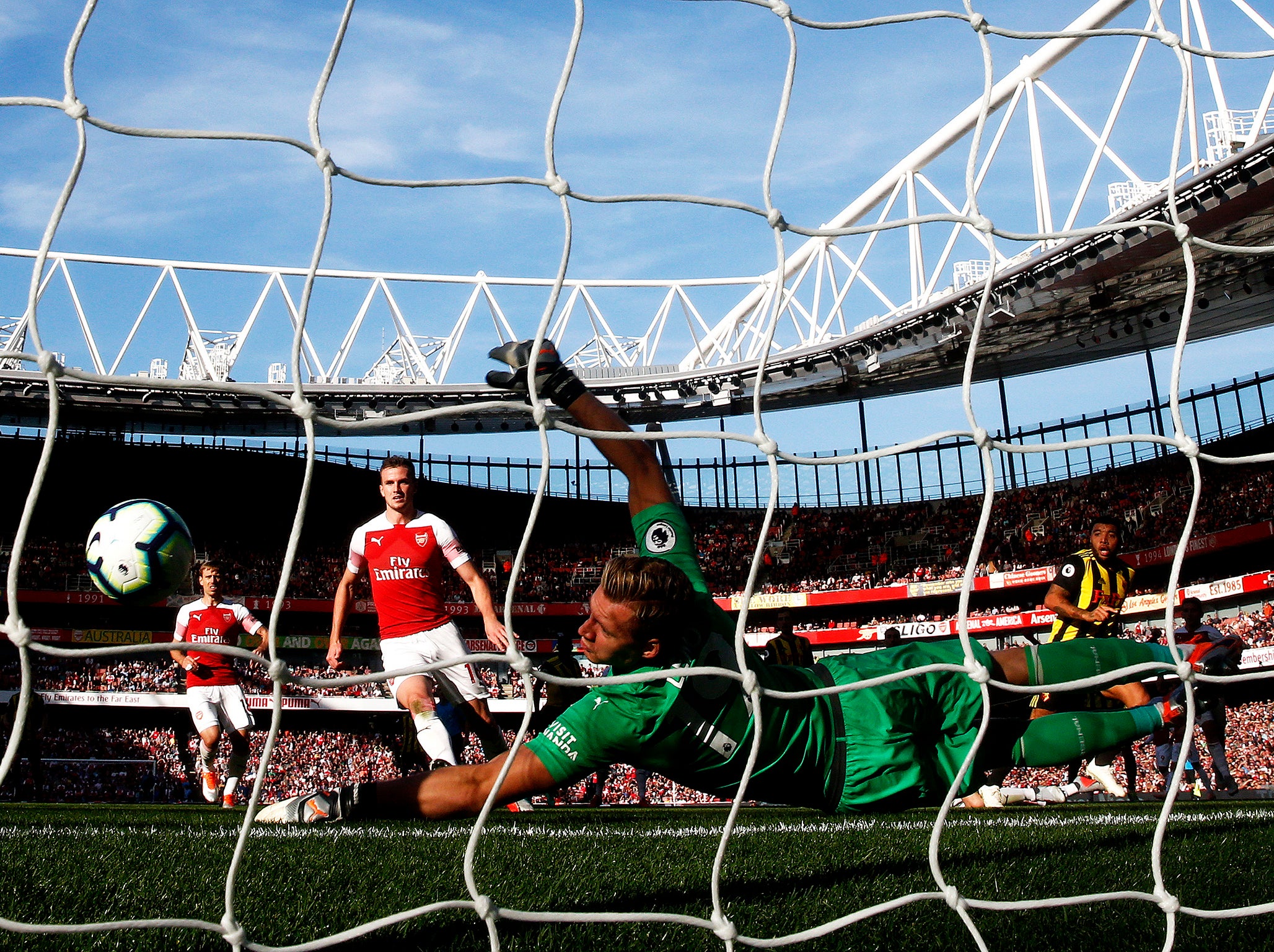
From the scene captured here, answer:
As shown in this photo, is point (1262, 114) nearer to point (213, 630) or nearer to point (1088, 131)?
point (1088, 131)

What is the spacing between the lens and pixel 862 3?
3432 millimetres

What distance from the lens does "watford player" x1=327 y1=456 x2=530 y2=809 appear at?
5.73 m

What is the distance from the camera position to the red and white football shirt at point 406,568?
5.81 m

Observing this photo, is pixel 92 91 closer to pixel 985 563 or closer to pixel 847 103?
pixel 847 103

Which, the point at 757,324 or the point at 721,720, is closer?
the point at 721,720

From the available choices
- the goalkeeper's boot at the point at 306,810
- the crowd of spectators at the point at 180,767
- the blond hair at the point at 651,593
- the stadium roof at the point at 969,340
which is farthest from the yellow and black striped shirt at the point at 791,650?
the crowd of spectators at the point at 180,767

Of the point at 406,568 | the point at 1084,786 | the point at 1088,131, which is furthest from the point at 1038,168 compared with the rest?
the point at 406,568

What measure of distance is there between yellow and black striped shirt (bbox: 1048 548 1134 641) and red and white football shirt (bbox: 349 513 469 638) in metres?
3.52

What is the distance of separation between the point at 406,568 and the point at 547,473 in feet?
11.4

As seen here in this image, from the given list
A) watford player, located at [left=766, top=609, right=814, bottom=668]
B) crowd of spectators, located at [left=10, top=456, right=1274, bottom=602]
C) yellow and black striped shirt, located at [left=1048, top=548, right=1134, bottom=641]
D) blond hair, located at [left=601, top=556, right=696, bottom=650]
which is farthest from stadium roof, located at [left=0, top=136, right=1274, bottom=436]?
blond hair, located at [left=601, top=556, right=696, bottom=650]

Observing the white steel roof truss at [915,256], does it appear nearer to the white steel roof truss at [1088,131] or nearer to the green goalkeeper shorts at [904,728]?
the white steel roof truss at [1088,131]

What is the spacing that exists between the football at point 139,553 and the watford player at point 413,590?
100cm

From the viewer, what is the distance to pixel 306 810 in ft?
12.6

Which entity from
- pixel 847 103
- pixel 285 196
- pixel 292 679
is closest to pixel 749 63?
pixel 847 103
